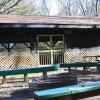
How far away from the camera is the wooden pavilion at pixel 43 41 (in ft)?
60.1

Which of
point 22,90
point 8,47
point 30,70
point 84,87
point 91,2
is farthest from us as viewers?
point 91,2

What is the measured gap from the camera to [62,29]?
19.8m

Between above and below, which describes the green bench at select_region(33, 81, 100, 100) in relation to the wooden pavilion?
below

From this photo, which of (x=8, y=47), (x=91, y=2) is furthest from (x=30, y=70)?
(x=91, y=2)

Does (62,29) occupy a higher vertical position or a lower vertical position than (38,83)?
higher

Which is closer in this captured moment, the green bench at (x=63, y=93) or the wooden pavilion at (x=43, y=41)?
the green bench at (x=63, y=93)

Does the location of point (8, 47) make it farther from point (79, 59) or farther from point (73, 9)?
point (73, 9)

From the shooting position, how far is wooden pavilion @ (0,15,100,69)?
1831cm

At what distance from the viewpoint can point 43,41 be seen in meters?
19.6

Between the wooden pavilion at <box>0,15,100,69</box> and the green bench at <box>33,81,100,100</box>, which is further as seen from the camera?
the wooden pavilion at <box>0,15,100,69</box>

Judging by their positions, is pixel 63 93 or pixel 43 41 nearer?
pixel 63 93

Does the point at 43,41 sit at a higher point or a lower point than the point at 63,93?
higher

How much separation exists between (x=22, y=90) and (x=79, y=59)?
10126 millimetres

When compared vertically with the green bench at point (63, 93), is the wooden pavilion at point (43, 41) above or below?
above
